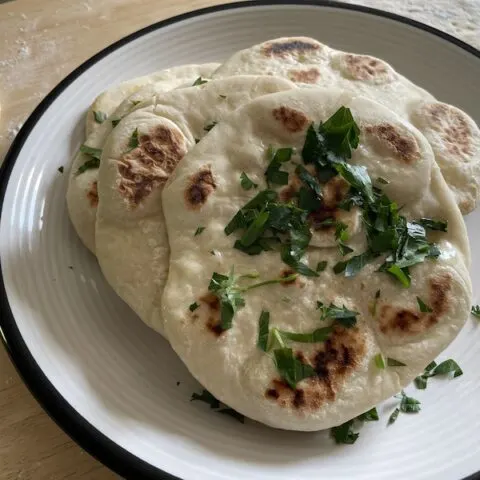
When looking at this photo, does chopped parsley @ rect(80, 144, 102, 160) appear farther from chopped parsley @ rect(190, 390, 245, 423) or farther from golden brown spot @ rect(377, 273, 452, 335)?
golden brown spot @ rect(377, 273, 452, 335)

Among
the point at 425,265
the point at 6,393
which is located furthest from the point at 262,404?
the point at 6,393

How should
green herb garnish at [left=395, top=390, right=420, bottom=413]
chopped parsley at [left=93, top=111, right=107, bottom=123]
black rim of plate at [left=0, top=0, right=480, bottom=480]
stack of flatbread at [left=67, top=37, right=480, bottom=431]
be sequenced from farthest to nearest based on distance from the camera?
chopped parsley at [left=93, top=111, right=107, bottom=123], green herb garnish at [left=395, top=390, right=420, bottom=413], stack of flatbread at [left=67, top=37, right=480, bottom=431], black rim of plate at [left=0, top=0, right=480, bottom=480]

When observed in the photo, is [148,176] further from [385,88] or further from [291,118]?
[385,88]

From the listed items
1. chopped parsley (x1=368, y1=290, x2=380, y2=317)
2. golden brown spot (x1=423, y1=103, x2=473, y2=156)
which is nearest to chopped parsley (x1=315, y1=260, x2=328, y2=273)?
chopped parsley (x1=368, y1=290, x2=380, y2=317)

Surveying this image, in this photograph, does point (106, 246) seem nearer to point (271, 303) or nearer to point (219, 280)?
point (219, 280)

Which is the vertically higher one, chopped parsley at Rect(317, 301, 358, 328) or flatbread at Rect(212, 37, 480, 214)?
flatbread at Rect(212, 37, 480, 214)

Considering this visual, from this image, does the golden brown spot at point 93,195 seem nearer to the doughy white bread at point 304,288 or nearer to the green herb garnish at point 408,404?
the doughy white bread at point 304,288
